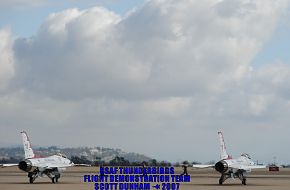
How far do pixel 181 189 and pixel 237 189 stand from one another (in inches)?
198

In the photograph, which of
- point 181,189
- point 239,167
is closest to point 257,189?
point 181,189

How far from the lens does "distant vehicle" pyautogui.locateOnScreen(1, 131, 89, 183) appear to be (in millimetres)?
63188

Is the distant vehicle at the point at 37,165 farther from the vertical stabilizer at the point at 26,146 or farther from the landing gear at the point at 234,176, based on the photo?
the landing gear at the point at 234,176

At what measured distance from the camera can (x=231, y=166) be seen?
61656 mm

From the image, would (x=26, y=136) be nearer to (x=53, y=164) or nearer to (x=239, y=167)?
(x=53, y=164)

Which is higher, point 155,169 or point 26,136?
point 26,136

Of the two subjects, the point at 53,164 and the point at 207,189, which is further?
the point at 53,164

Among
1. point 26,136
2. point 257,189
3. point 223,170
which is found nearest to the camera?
point 257,189

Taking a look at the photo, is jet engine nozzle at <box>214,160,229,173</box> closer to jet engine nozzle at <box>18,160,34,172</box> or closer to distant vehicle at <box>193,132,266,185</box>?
distant vehicle at <box>193,132,266,185</box>

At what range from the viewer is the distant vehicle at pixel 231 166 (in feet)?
202

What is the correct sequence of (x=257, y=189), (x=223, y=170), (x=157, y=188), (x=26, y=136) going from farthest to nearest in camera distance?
(x=26, y=136) < (x=223, y=170) < (x=257, y=189) < (x=157, y=188)

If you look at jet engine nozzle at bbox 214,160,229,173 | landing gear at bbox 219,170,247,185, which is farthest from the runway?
jet engine nozzle at bbox 214,160,229,173

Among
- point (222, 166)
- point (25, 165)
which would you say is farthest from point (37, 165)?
point (222, 166)

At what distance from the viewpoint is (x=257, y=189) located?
173 feet
